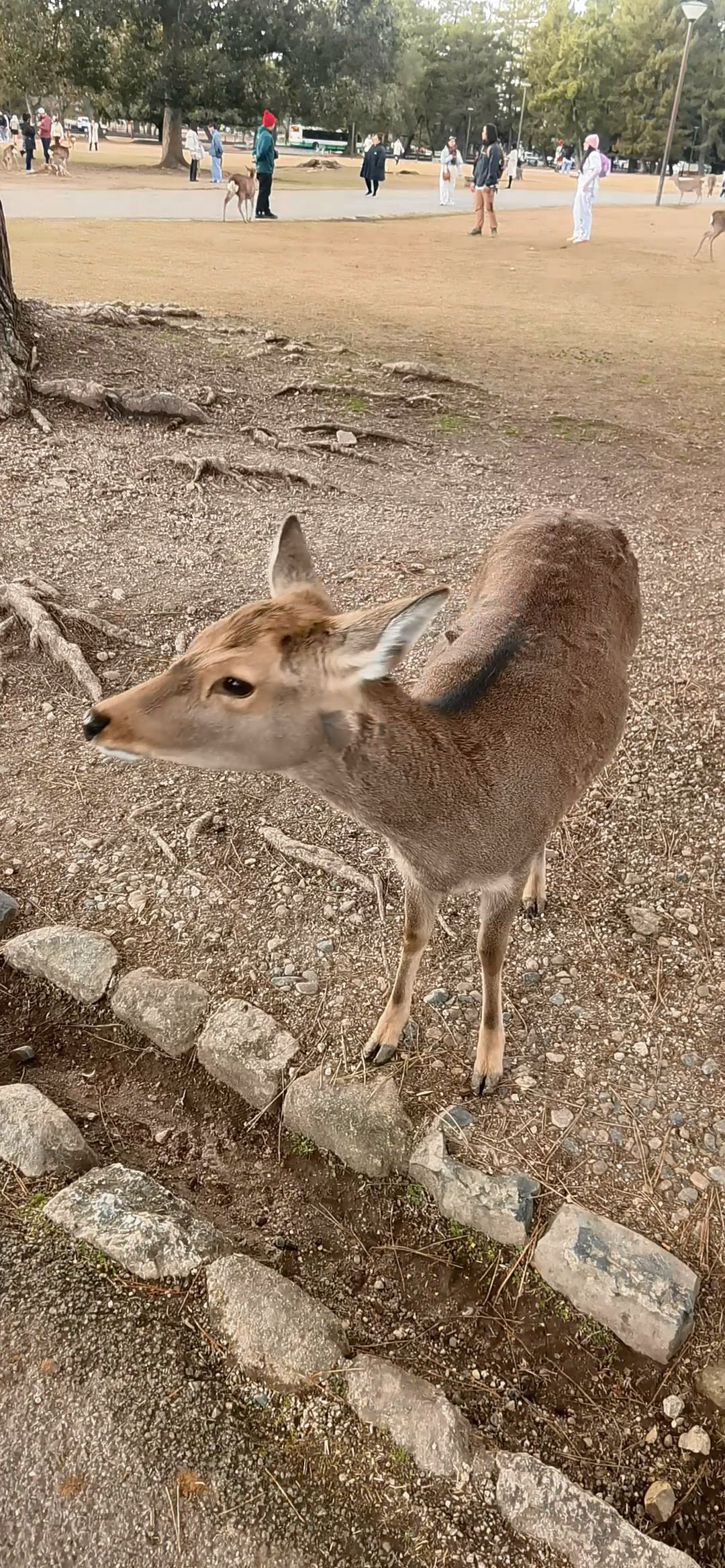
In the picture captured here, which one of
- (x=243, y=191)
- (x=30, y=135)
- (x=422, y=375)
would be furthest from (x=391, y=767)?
(x=30, y=135)

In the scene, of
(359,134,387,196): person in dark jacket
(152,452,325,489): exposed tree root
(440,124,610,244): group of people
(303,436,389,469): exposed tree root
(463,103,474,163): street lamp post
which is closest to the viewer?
(152,452,325,489): exposed tree root

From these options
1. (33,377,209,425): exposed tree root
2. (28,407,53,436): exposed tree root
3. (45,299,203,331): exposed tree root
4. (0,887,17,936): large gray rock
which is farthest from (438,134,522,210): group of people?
(0,887,17,936): large gray rock

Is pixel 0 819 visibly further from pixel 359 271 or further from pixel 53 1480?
pixel 359 271

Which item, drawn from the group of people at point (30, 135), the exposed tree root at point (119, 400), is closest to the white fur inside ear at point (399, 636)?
the exposed tree root at point (119, 400)

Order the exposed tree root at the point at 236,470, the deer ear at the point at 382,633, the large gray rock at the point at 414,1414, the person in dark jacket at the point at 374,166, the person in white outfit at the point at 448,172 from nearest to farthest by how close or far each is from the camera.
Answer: the large gray rock at the point at 414,1414
the deer ear at the point at 382,633
the exposed tree root at the point at 236,470
the person in white outfit at the point at 448,172
the person in dark jacket at the point at 374,166

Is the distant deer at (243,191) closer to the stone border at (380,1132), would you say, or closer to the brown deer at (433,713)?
the brown deer at (433,713)

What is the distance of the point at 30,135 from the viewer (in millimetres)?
31953

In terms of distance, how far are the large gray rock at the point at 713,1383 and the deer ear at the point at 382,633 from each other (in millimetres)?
1816

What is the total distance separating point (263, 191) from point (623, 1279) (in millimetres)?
25660

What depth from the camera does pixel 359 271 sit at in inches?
665

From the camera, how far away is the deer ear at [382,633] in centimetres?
212

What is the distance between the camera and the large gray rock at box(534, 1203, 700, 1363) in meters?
2.31

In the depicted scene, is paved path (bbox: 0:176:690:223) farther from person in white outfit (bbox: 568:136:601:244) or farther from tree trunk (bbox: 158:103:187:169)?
tree trunk (bbox: 158:103:187:169)

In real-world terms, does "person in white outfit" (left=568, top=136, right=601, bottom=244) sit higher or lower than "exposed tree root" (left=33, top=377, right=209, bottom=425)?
higher
